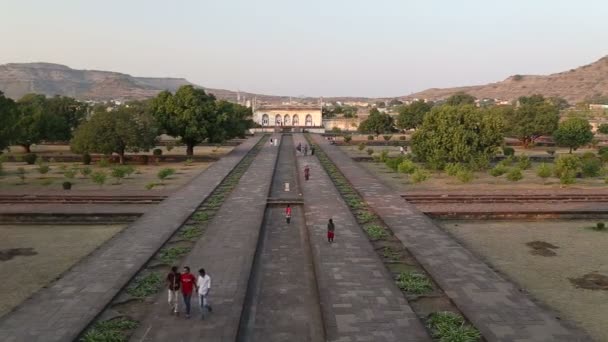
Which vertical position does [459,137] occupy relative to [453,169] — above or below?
above

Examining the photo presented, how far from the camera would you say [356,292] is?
36.4ft

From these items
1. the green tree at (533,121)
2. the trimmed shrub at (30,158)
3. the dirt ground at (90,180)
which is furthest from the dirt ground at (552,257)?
the green tree at (533,121)

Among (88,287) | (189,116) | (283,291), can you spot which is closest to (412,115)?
(189,116)

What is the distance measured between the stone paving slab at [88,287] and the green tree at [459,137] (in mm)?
16750

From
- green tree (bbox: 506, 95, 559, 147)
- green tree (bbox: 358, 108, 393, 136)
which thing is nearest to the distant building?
green tree (bbox: 358, 108, 393, 136)

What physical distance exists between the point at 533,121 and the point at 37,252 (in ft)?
157

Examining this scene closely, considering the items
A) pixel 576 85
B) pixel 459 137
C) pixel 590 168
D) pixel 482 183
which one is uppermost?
pixel 576 85

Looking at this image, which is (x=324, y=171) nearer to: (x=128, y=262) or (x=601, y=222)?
(x=601, y=222)

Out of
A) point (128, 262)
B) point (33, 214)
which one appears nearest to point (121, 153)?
point (33, 214)

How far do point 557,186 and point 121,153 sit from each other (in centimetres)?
2806

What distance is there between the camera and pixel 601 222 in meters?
19.0

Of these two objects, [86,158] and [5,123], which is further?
[86,158]

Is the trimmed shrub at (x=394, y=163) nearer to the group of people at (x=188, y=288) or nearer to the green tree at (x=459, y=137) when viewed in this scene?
the green tree at (x=459, y=137)

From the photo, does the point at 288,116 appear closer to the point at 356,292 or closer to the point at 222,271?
the point at 222,271
